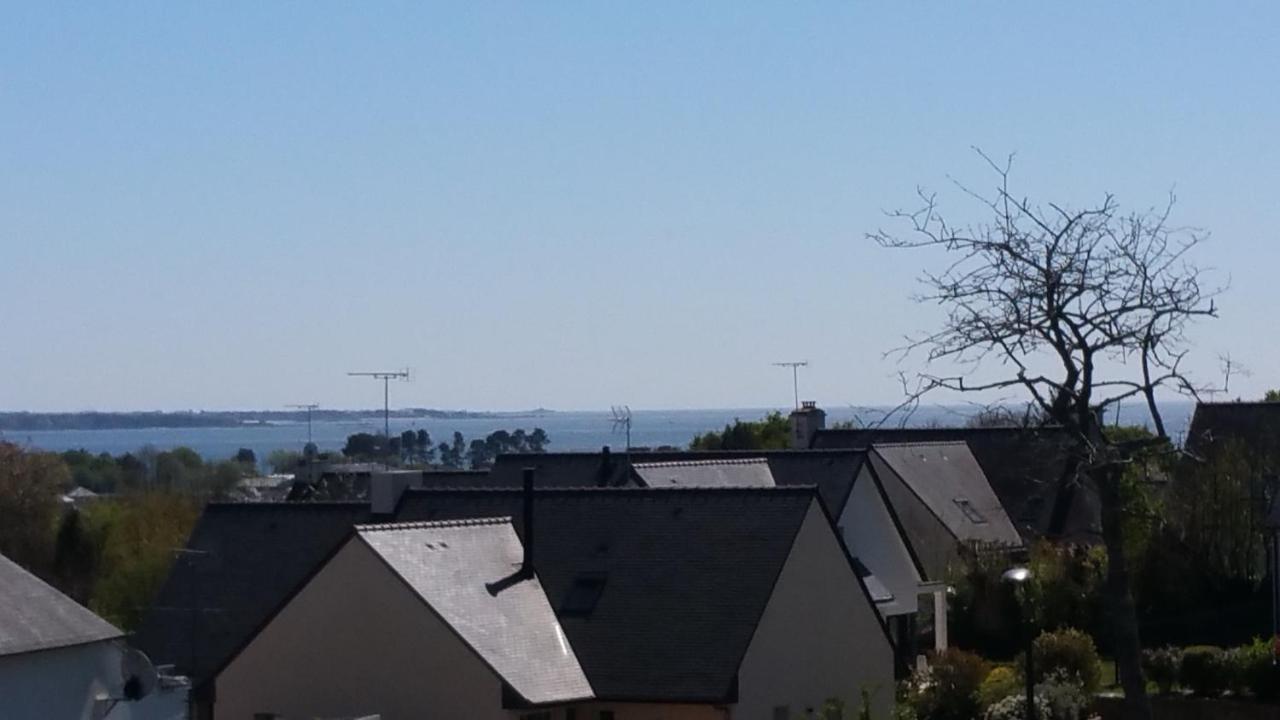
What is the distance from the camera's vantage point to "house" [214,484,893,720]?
92.5 feet

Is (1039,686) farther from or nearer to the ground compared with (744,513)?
nearer to the ground

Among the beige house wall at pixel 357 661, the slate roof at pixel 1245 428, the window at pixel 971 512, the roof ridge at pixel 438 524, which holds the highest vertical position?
the slate roof at pixel 1245 428

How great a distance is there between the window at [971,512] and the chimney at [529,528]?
A: 906 inches

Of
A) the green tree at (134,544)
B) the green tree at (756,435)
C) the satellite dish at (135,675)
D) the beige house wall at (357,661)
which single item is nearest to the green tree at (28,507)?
the green tree at (134,544)

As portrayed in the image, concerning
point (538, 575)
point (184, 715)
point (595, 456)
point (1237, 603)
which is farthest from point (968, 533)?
point (184, 715)

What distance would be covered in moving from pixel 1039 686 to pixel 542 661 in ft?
28.7

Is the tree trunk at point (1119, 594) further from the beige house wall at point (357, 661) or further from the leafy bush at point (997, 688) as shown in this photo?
the leafy bush at point (997, 688)

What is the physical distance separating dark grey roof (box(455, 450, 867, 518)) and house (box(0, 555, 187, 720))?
17.6m

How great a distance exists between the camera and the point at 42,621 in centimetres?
2212

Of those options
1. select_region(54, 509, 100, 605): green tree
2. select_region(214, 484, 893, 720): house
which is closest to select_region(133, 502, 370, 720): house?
select_region(214, 484, 893, 720): house

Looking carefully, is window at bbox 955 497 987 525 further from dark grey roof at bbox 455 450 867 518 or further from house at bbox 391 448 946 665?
dark grey roof at bbox 455 450 867 518

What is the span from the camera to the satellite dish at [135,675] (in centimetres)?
2323

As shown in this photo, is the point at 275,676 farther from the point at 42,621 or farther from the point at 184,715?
the point at 42,621

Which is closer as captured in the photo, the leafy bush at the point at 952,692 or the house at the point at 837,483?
the leafy bush at the point at 952,692
